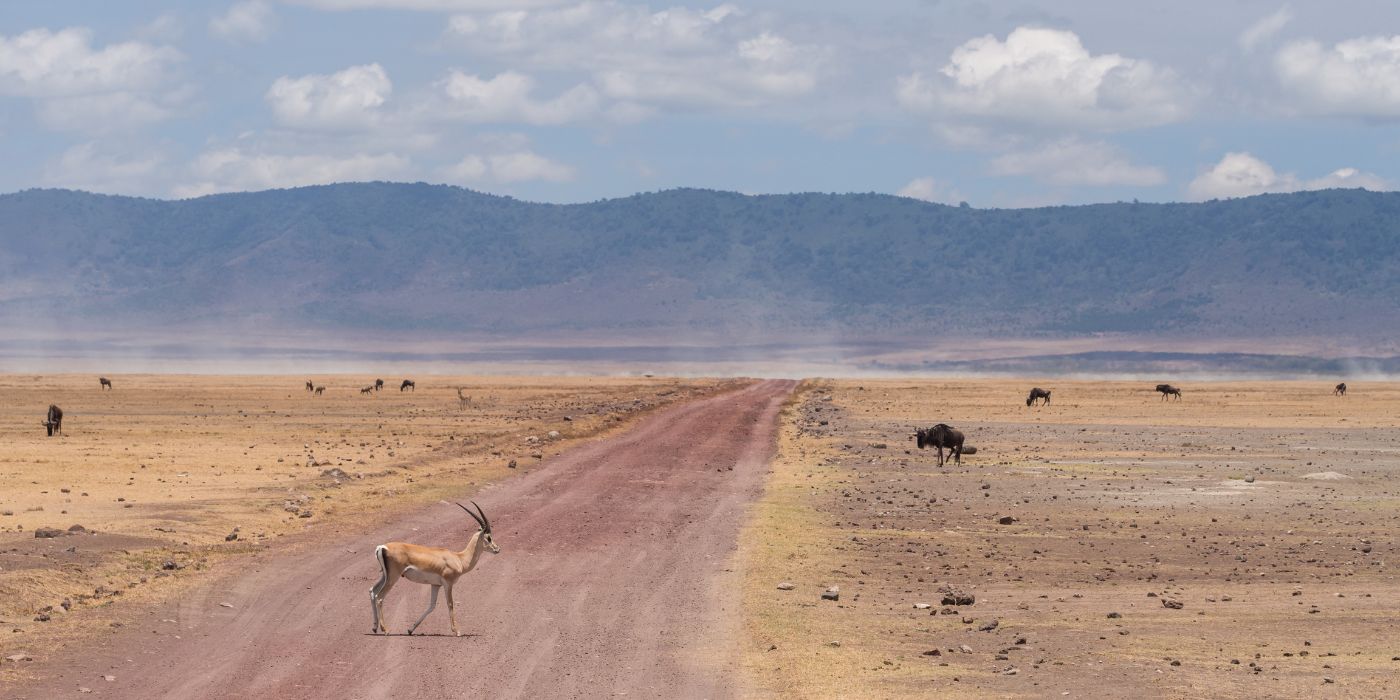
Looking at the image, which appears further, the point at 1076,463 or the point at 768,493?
the point at 1076,463

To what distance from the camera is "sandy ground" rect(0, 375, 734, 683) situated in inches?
683

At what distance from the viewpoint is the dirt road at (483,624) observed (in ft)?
43.8

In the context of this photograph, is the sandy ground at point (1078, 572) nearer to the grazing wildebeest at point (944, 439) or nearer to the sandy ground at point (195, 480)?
the grazing wildebeest at point (944, 439)

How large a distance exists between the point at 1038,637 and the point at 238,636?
294 inches

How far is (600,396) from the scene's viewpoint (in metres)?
82.2

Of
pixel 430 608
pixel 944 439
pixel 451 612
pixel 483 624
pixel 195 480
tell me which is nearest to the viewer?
pixel 451 612

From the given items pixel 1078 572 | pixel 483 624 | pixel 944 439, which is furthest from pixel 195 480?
pixel 1078 572

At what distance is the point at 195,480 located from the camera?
101 feet

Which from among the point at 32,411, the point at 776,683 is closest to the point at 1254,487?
the point at 776,683

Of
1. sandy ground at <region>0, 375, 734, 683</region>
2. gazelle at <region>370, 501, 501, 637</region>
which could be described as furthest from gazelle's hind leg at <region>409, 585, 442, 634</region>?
sandy ground at <region>0, 375, 734, 683</region>

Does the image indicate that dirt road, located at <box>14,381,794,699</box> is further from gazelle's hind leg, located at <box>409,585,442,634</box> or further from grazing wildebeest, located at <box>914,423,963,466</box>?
grazing wildebeest, located at <box>914,423,963,466</box>

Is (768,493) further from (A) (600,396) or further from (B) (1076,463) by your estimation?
(A) (600,396)

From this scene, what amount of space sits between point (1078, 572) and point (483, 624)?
7.82 metres

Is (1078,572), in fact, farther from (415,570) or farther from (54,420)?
(54,420)
